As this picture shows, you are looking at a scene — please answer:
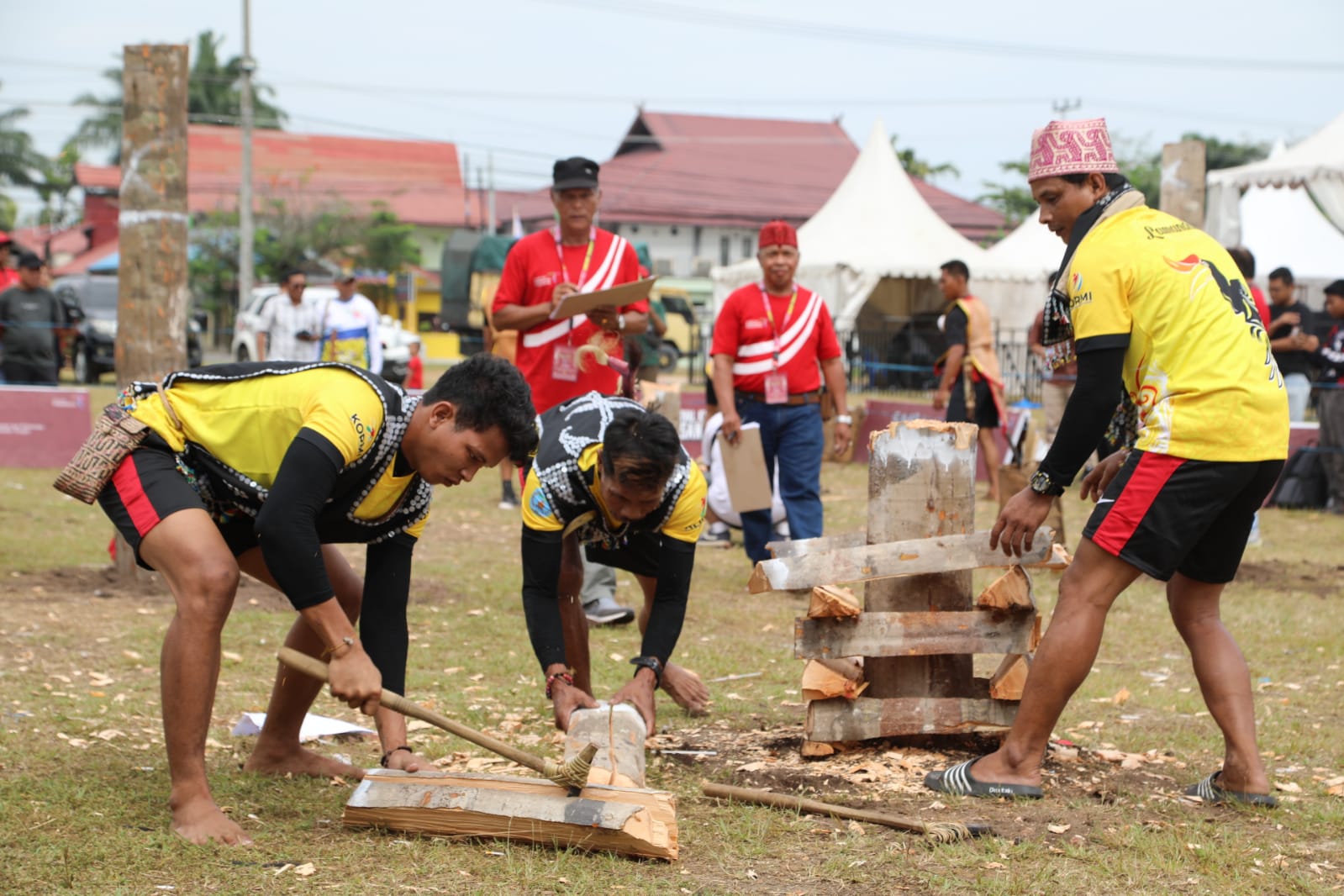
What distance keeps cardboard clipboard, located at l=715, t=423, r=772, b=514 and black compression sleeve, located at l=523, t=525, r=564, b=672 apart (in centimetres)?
331

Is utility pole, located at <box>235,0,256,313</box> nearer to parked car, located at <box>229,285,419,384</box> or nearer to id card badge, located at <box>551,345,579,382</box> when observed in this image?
parked car, located at <box>229,285,419,384</box>

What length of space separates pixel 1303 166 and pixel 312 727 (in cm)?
1331

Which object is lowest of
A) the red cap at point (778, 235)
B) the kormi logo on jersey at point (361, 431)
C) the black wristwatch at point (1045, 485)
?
the black wristwatch at point (1045, 485)

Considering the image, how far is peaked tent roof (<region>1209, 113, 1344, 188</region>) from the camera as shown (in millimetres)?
14445

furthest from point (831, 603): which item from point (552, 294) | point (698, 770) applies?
point (552, 294)

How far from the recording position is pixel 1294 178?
1471 cm

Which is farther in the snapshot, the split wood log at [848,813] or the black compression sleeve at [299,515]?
the split wood log at [848,813]

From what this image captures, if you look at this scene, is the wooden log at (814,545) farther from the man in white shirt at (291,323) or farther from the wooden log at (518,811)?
the man in white shirt at (291,323)

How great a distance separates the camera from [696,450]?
13867mm

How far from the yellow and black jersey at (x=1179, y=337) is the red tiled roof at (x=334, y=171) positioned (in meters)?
49.0

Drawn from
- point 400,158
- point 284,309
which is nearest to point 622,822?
point 284,309

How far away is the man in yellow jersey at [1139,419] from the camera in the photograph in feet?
12.7

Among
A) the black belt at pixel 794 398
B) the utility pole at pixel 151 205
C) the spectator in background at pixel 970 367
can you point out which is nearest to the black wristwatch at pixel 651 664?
the black belt at pixel 794 398

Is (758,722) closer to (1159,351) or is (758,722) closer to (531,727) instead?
(531,727)
